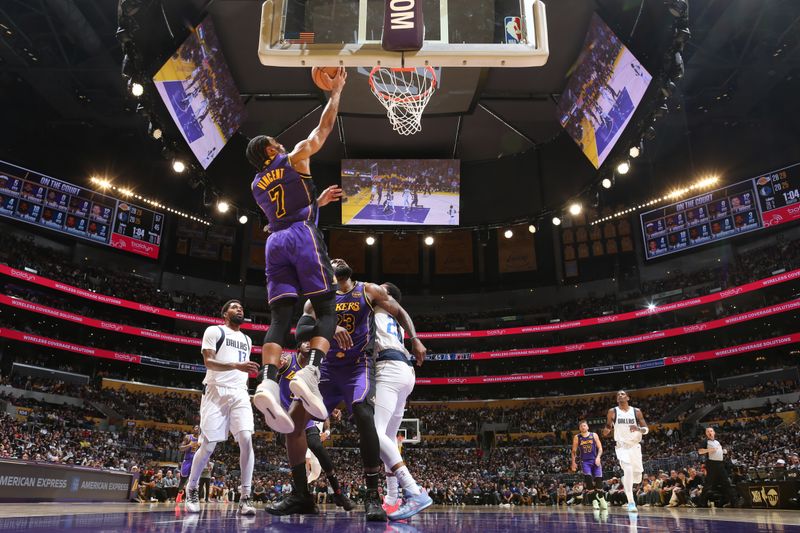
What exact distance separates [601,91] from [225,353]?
51.7 ft

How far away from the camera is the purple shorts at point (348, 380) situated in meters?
4.75

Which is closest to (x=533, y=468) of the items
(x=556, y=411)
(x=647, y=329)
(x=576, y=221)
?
(x=556, y=411)

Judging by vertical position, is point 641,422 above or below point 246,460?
above

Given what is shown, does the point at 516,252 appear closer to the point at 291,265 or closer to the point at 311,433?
the point at 311,433

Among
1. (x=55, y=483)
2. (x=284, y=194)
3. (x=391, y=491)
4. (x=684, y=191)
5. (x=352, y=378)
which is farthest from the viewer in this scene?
(x=684, y=191)

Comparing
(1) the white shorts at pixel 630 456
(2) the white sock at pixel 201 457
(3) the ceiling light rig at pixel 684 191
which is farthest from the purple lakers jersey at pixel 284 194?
(3) the ceiling light rig at pixel 684 191

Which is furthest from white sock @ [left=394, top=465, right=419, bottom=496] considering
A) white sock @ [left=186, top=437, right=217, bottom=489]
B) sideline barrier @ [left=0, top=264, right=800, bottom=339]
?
sideline barrier @ [left=0, top=264, right=800, bottom=339]

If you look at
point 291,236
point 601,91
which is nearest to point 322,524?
point 291,236

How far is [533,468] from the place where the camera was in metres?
28.5

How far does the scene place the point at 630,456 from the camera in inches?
403

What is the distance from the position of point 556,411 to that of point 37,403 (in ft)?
92.0

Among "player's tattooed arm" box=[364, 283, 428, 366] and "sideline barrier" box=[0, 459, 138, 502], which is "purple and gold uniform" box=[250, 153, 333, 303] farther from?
"sideline barrier" box=[0, 459, 138, 502]

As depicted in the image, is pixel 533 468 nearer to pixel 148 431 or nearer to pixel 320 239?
pixel 148 431

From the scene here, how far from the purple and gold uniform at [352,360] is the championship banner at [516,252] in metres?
33.0
